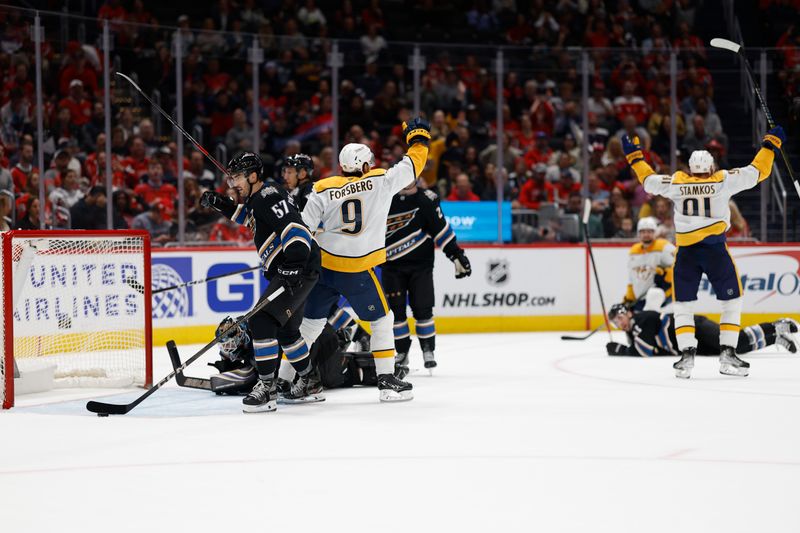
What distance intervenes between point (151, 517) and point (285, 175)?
324 centimetres

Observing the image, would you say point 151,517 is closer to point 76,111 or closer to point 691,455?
point 691,455

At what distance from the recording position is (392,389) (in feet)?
18.7

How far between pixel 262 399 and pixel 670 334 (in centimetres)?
375

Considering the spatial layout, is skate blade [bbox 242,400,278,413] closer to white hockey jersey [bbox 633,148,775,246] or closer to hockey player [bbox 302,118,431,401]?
hockey player [bbox 302,118,431,401]

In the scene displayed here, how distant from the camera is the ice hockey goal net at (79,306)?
6.21 m

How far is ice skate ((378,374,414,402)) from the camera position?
5684 mm

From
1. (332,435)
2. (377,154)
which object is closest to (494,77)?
(377,154)

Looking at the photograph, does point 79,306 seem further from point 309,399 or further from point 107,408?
point 309,399

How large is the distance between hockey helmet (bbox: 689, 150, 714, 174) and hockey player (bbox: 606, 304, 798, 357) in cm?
147

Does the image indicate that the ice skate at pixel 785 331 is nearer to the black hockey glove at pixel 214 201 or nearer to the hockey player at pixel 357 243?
the hockey player at pixel 357 243

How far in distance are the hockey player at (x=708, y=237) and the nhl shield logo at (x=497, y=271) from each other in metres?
3.60

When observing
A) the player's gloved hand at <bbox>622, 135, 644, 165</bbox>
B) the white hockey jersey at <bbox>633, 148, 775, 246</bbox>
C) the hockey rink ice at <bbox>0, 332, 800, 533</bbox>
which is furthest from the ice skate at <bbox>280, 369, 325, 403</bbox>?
the player's gloved hand at <bbox>622, 135, 644, 165</bbox>

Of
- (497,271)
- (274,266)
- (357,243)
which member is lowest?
(497,271)

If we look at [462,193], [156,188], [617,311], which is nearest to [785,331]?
[617,311]
